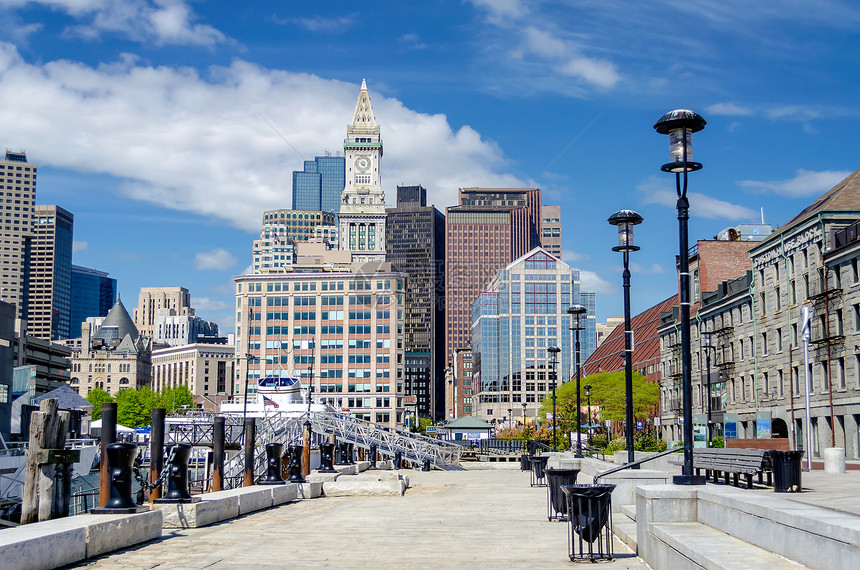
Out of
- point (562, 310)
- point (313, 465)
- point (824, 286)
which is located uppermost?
point (562, 310)

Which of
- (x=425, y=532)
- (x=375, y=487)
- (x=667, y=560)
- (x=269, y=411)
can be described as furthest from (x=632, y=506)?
(x=269, y=411)

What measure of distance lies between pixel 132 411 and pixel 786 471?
6057 inches

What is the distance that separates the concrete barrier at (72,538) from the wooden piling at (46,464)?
2.91 meters

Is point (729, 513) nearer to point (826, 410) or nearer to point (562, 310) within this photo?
point (826, 410)

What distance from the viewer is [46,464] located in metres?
16.9

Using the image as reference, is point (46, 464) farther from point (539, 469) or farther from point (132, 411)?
point (132, 411)

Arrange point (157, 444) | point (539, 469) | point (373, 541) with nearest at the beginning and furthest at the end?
point (373, 541), point (157, 444), point (539, 469)

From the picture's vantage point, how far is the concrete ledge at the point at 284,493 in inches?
918

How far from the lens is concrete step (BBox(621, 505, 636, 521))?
17.2 meters

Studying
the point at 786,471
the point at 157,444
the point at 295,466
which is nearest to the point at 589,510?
the point at 786,471

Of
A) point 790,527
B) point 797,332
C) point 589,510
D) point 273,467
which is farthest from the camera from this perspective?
point 797,332

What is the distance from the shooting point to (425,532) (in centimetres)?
1697

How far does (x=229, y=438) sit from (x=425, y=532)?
6920 centimetres

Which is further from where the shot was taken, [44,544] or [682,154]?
[682,154]
